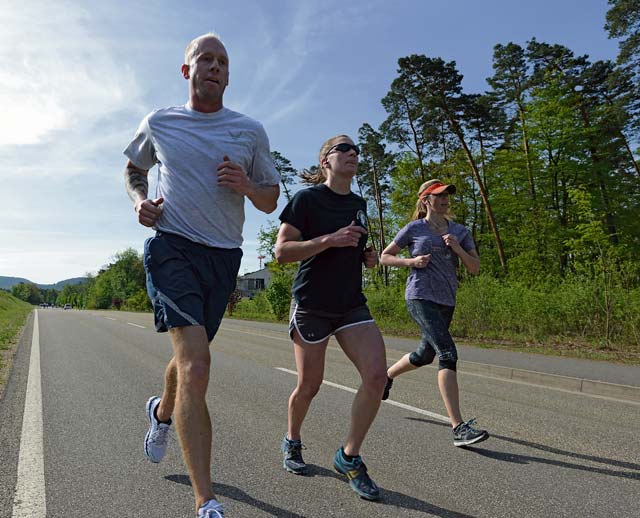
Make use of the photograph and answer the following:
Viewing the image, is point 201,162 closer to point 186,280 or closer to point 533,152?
point 186,280

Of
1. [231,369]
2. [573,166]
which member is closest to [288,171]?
[573,166]

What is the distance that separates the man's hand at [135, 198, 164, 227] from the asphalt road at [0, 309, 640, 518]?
1.51m

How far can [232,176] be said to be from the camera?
2826mm

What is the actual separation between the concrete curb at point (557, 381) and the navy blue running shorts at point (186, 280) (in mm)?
6208

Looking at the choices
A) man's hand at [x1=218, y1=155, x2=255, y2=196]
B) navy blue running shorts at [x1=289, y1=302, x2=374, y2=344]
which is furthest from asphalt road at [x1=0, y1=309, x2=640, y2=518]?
man's hand at [x1=218, y1=155, x2=255, y2=196]

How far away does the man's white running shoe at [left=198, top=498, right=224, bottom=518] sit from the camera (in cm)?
230

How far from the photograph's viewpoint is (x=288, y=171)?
132 feet

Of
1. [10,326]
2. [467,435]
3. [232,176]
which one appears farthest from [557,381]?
[10,326]

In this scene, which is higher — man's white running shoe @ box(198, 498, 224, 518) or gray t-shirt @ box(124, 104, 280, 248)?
gray t-shirt @ box(124, 104, 280, 248)

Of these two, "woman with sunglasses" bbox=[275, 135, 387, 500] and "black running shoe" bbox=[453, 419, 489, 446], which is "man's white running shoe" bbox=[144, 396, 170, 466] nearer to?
"woman with sunglasses" bbox=[275, 135, 387, 500]

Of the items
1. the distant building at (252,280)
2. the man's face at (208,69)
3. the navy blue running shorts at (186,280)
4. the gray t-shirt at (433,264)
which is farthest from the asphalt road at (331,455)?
the distant building at (252,280)

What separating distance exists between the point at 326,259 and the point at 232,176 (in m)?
0.83

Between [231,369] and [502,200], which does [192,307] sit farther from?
[502,200]

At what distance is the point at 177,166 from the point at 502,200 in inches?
1273
